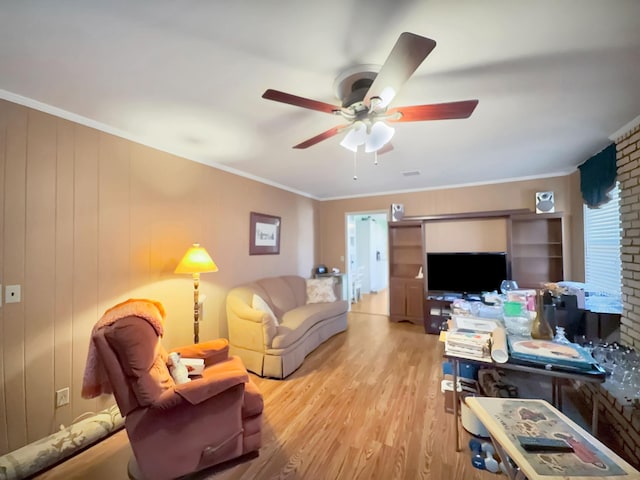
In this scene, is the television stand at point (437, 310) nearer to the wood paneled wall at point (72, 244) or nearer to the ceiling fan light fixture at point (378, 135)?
the ceiling fan light fixture at point (378, 135)

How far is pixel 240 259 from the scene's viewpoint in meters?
3.53

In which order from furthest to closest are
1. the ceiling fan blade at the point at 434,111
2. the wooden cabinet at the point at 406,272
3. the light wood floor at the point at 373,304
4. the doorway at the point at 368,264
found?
the doorway at the point at 368,264
the light wood floor at the point at 373,304
the wooden cabinet at the point at 406,272
the ceiling fan blade at the point at 434,111

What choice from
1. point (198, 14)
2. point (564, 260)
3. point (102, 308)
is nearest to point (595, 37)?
point (198, 14)

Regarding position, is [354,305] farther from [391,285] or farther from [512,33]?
[512,33]

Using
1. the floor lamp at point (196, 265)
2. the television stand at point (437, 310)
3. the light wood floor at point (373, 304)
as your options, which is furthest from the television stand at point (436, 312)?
the floor lamp at point (196, 265)

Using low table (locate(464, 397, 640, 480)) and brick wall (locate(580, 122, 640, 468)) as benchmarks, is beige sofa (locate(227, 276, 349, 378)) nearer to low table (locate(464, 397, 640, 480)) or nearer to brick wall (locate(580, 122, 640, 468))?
low table (locate(464, 397, 640, 480))

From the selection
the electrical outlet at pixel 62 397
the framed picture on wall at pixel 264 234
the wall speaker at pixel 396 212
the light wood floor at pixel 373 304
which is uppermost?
the wall speaker at pixel 396 212

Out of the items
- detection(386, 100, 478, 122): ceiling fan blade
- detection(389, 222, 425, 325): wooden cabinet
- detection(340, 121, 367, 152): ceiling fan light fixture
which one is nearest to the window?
detection(389, 222, 425, 325): wooden cabinet

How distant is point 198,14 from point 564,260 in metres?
5.01

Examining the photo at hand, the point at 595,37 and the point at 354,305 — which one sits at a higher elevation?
the point at 595,37

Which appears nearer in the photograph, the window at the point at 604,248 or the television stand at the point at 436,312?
the window at the point at 604,248

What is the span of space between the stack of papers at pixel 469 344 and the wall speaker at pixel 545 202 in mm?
3173

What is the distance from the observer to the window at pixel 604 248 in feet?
8.86

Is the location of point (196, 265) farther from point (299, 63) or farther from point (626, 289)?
point (626, 289)
